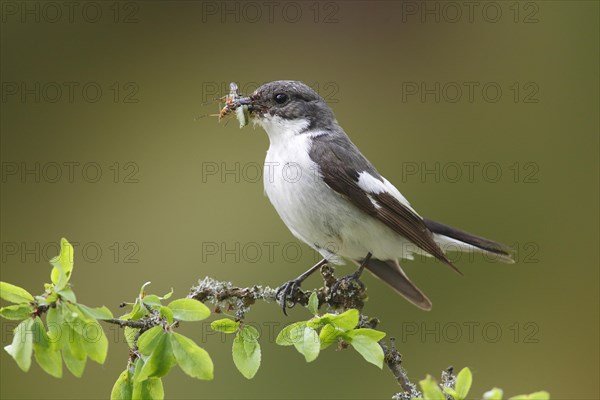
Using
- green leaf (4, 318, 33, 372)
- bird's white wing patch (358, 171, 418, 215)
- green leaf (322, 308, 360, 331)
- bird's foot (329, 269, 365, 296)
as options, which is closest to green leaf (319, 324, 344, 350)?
green leaf (322, 308, 360, 331)

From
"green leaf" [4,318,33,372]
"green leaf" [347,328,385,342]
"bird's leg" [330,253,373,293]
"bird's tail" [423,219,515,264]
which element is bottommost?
"green leaf" [4,318,33,372]

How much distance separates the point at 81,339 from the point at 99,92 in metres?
4.06

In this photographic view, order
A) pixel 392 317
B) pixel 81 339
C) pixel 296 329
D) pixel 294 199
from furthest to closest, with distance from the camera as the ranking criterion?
pixel 392 317 < pixel 294 199 < pixel 296 329 < pixel 81 339

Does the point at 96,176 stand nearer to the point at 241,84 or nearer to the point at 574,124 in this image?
the point at 241,84

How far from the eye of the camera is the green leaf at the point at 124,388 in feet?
6.03

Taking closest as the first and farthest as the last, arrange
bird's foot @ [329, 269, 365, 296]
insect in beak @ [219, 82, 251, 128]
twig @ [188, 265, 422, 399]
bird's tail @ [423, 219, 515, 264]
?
twig @ [188, 265, 422, 399]
bird's foot @ [329, 269, 365, 296]
insect in beak @ [219, 82, 251, 128]
bird's tail @ [423, 219, 515, 264]

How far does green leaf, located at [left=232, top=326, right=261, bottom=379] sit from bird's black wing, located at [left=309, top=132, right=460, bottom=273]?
57.4 inches

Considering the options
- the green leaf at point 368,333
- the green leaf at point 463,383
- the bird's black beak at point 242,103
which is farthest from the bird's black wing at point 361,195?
the green leaf at point 463,383

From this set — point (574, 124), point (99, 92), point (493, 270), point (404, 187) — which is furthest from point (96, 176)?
point (574, 124)

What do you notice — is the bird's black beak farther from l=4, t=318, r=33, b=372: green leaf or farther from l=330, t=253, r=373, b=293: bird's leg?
l=4, t=318, r=33, b=372: green leaf

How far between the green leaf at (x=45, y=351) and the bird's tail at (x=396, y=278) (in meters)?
1.96

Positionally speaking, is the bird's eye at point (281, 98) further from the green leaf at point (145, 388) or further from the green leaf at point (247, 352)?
the green leaf at point (145, 388)

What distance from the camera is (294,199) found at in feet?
10.7

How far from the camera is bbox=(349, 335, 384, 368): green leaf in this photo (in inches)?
71.4
